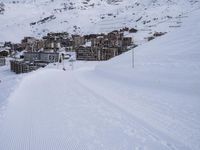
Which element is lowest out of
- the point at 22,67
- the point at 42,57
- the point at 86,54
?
the point at 22,67

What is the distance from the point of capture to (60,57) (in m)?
95.6

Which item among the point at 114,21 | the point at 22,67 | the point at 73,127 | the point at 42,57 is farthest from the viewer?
the point at 114,21

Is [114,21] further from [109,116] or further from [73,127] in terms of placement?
[73,127]

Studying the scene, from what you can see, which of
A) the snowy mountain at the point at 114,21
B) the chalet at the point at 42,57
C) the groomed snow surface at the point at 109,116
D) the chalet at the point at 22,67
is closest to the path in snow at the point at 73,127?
the groomed snow surface at the point at 109,116

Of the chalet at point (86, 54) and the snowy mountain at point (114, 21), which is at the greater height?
the snowy mountain at point (114, 21)

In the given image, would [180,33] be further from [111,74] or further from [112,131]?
[112,131]

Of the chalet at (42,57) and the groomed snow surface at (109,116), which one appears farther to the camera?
the chalet at (42,57)

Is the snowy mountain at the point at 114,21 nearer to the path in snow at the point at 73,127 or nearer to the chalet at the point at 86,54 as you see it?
the chalet at the point at 86,54

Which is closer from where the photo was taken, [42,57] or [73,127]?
[73,127]

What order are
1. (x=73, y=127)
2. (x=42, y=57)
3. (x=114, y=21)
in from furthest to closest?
1. (x=114, y=21)
2. (x=42, y=57)
3. (x=73, y=127)

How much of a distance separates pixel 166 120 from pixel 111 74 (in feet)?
73.6

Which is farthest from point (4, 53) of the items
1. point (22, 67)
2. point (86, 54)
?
point (86, 54)

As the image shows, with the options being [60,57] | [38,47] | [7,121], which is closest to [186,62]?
[7,121]

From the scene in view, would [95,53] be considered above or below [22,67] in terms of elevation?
above
